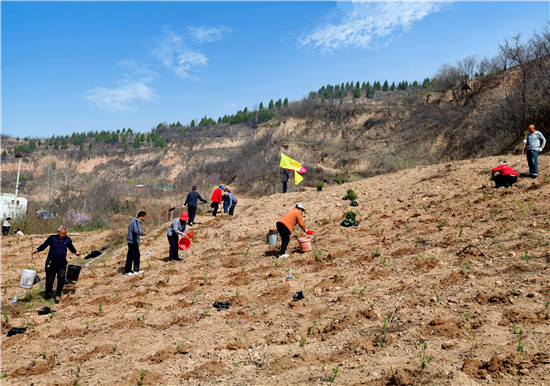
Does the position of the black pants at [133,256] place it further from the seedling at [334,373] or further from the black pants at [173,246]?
the seedling at [334,373]

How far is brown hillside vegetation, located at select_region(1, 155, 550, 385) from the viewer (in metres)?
4.35

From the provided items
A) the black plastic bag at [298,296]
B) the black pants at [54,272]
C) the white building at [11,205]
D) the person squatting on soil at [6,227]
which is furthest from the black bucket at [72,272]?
the white building at [11,205]

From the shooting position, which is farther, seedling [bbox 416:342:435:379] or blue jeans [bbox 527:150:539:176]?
blue jeans [bbox 527:150:539:176]

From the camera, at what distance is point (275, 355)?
4.98m

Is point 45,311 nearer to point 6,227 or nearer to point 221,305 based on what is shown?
point 221,305

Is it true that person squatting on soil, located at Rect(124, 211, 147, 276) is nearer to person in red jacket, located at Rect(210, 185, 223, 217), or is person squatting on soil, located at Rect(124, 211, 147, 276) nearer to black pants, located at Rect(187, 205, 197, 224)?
black pants, located at Rect(187, 205, 197, 224)

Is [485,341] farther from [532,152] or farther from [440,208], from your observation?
[532,152]

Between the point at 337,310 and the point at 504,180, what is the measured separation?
24.3 feet

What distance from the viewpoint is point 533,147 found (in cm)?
1011

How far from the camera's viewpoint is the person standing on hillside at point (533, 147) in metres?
10.1

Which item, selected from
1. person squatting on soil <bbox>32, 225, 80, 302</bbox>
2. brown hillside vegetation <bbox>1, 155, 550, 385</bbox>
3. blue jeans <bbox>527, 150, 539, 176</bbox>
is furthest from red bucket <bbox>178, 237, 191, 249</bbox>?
blue jeans <bbox>527, 150, 539, 176</bbox>

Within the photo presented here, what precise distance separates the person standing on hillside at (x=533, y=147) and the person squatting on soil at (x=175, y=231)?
9401mm

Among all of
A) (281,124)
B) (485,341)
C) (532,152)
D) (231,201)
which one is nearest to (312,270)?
(485,341)

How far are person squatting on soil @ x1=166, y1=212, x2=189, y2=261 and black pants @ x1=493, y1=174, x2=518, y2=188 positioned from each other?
28.8ft
